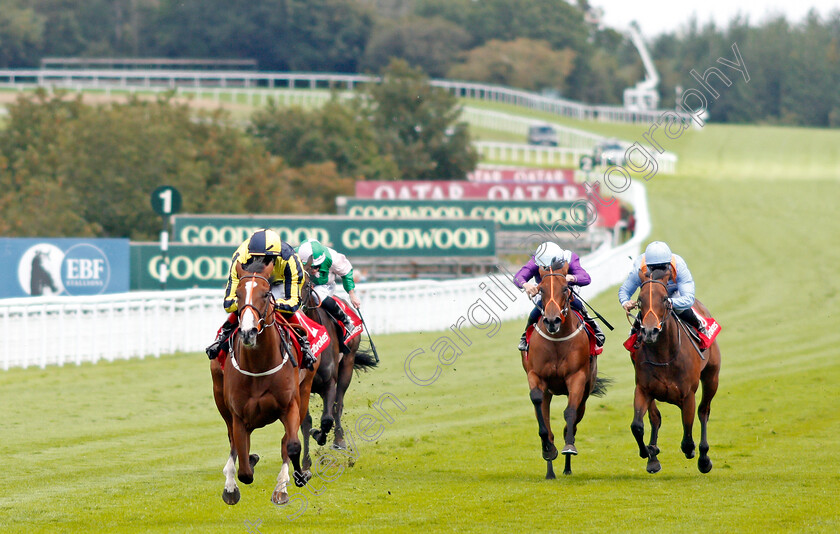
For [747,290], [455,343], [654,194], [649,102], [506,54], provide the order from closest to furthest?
[455,343], [747,290], [654,194], [649,102], [506,54]

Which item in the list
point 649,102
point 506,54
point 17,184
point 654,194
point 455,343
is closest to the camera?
point 455,343

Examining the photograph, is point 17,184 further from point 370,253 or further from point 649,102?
point 649,102

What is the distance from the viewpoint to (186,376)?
61.4ft

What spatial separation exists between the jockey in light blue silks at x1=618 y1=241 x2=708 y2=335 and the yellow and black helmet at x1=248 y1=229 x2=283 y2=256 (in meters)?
3.26

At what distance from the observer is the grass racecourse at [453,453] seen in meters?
8.95

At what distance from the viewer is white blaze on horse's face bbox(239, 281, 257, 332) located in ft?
26.7

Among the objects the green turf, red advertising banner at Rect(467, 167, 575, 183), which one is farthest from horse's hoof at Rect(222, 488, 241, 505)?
red advertising banner at Rect(467, 167, 575, 183)

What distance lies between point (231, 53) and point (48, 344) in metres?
68.3

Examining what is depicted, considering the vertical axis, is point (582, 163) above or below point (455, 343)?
above

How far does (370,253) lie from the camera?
28.5 metres

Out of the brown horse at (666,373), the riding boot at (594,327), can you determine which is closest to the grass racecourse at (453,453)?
the brown horse at (666,373)

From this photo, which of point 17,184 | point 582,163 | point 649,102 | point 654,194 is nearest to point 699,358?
point 582,163

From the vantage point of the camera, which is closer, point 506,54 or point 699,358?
point 699,358

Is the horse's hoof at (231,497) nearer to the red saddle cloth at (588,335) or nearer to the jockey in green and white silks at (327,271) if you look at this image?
the jockey in green and white silks at (327,271)
